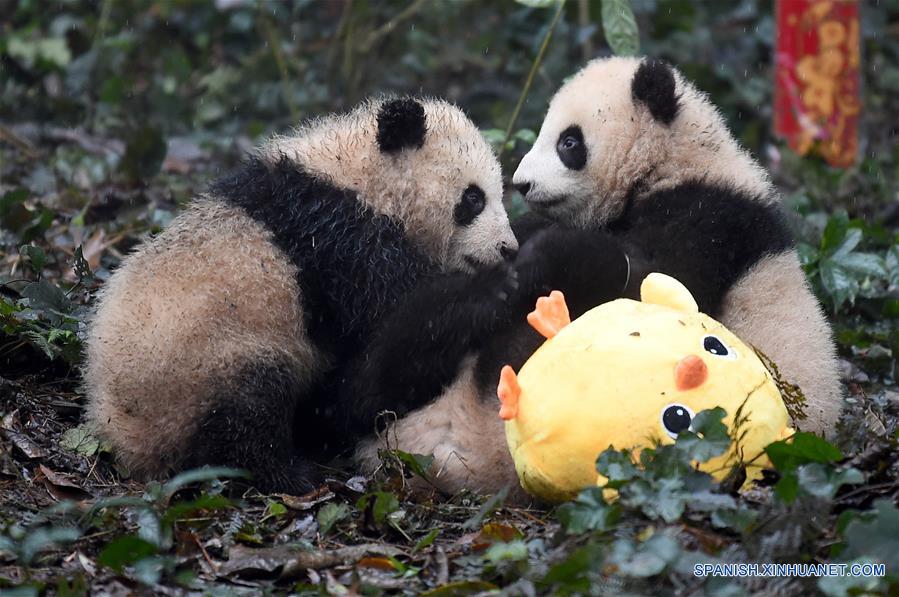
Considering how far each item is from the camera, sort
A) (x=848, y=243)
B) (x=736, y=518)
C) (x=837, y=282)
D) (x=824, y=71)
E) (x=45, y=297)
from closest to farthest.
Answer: (x=736, y=518) → (x=45, y=297) → (x=837, y=282) → (x=848, y=243) → (x=824, y=71)

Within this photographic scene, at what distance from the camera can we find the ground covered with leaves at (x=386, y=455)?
3.97 metres

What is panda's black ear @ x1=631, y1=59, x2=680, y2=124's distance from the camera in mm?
6047

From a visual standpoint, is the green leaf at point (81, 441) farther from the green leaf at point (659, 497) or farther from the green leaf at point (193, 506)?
the green leaf at point (659, 497)

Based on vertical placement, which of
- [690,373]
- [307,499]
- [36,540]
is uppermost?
[690,373]

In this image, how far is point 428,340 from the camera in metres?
5.42

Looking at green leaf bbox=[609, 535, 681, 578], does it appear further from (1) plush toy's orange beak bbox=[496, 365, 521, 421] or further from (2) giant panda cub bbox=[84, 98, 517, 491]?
(2) giant panda cub bbox=[84, 98, 517, 491]

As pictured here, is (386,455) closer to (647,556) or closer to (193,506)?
(193,506)

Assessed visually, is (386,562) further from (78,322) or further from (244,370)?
(78,322)

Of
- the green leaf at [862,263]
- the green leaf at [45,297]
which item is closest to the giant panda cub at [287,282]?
the green leaf at [45,297]

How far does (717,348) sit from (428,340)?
1.45 metres

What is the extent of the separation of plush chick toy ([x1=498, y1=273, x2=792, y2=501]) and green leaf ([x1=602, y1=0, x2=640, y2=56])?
11.3 ft

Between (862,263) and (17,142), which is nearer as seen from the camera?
(862,263)

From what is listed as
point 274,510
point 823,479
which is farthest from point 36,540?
point 823,479

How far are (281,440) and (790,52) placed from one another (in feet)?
22.4
